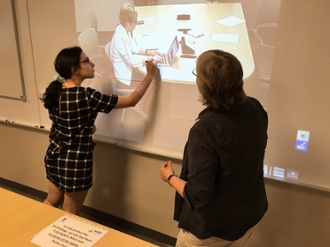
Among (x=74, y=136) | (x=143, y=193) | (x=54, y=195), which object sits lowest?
(x=143, y=193)

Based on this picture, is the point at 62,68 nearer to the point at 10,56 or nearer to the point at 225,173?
the point at 10,56

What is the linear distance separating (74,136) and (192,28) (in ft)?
3.16

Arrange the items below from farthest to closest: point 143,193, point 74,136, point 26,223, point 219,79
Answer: point 143,193, point 74,136, point 26,223, point 219,79

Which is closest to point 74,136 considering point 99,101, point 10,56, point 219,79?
point 99,101

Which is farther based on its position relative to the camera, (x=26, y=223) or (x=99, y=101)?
(x=99, y=101)

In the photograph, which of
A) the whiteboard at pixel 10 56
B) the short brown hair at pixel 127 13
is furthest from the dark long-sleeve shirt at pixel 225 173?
the whiteboard at pixel 10 56

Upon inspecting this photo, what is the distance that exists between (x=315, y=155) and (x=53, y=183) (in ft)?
5.27

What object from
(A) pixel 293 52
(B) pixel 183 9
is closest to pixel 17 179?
(B) pixel 183 9

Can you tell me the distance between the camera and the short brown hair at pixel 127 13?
1904mm

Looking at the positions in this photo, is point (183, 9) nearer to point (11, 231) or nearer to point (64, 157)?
point (64, 157)

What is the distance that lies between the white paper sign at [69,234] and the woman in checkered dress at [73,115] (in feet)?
2.01

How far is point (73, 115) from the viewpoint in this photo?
1777 millimetres

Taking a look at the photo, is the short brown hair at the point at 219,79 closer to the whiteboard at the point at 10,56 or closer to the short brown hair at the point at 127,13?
the short brown hair at the point at 127,13

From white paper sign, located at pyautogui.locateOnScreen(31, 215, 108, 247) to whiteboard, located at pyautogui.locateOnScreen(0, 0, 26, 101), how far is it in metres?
1.68
